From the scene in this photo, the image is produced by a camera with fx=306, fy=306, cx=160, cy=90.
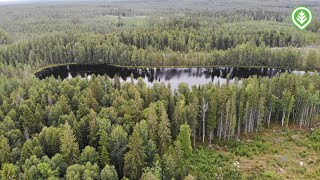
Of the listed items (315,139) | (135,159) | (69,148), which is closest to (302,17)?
(315,139)

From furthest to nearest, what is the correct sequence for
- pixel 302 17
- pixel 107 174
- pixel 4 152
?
1. pixel 302 17
2. pixel 4 152
3. pixel 107 174

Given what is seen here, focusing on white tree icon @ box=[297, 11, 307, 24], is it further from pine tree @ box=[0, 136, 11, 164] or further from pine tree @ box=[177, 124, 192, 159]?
pine tree @ box=[0, 136, 11, 164]

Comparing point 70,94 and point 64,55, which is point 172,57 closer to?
point 64,55

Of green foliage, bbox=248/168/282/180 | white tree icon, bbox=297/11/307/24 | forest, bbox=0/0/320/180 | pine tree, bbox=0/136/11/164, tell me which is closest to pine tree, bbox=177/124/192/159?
forest, bbox=0/0/320/180

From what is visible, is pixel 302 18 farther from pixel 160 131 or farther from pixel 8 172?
pixel 8 172

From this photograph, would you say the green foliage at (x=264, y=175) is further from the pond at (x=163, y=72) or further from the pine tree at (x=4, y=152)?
the pond at (x=163, y=72)

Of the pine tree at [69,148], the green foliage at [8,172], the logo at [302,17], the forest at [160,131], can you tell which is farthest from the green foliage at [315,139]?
the green foliage at [8,172]
